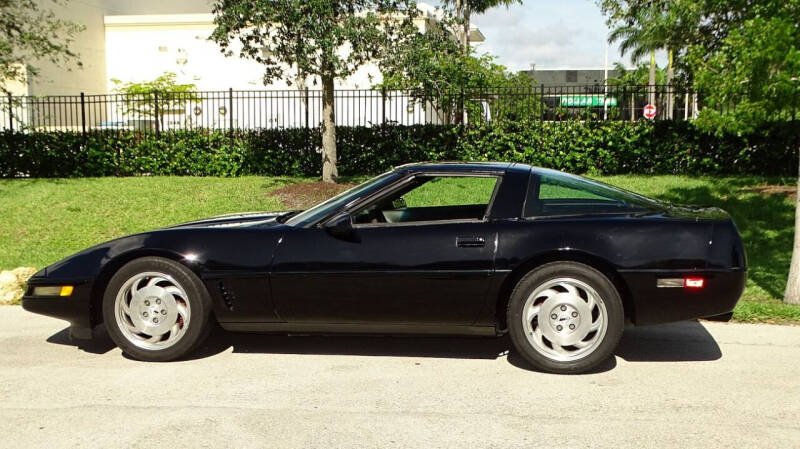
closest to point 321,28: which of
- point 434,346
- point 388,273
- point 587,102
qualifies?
point 587,102

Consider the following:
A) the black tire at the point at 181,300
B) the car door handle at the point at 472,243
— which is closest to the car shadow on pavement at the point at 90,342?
the black tire at the point at 181,300

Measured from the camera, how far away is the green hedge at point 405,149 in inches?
606

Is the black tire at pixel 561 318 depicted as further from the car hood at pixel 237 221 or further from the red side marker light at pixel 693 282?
the car hood at pixel 237 221

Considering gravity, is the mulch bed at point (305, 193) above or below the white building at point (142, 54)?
below

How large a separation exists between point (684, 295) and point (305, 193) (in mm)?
10100

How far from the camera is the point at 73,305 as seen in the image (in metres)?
5.16

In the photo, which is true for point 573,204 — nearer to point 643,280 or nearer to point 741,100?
point 643,280

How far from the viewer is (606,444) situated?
3689 mm

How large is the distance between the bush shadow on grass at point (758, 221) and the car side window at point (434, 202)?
13.1 ft

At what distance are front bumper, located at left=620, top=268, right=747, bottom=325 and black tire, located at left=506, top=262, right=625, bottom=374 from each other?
6.0 inches

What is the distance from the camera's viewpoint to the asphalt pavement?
12.5ft

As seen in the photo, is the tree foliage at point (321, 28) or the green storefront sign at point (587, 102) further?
the green storefront sign at point (587, 102)

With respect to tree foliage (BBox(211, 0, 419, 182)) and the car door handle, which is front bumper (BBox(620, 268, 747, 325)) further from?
tree foliage (BBox(211, 0, 419, 182))

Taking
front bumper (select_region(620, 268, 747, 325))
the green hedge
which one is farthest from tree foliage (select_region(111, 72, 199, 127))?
front bumper (select_region(620, 268, 747, 325))
